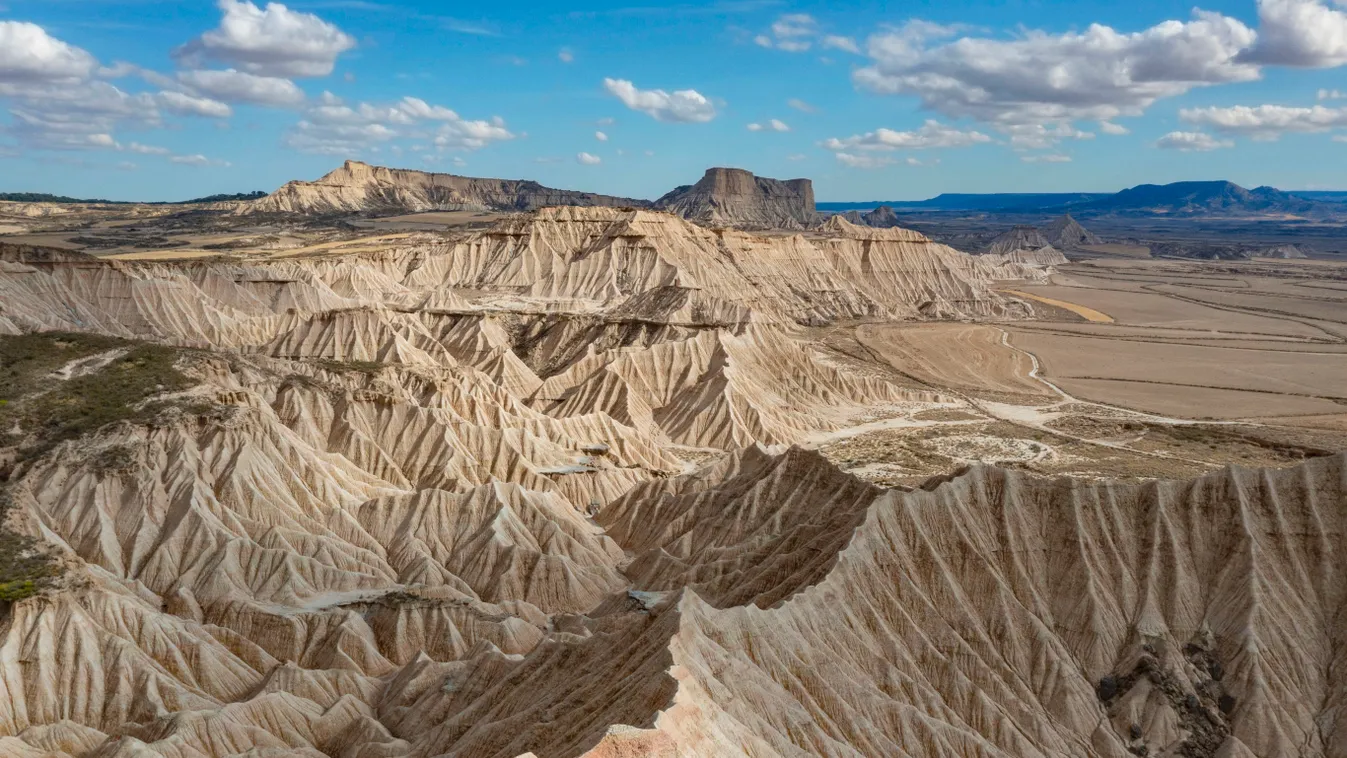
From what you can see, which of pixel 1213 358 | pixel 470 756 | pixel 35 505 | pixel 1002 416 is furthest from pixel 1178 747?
pixel 1213 358

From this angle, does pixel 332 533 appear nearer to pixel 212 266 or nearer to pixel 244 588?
pixel 244 588

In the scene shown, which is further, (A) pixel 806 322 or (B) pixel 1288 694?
(A) pixel 806 322

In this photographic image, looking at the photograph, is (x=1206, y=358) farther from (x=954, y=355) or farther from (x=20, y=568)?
(x=20, y=568)

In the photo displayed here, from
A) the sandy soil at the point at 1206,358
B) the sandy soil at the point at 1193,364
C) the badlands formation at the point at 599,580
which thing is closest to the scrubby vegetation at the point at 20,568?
the badlands formation at the point at 599,580

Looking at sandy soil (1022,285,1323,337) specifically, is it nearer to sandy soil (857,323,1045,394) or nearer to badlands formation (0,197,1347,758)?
sandy soil (857,323,1045,394)

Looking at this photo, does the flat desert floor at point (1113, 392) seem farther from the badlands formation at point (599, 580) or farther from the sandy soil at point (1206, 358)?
the badlands formation at point (599, 580)

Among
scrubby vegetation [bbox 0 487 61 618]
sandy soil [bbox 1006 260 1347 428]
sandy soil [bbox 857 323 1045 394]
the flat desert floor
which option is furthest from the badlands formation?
sandy soil [bbox 857 323 1045 394]

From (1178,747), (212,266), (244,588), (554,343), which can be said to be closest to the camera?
(1178,747)
